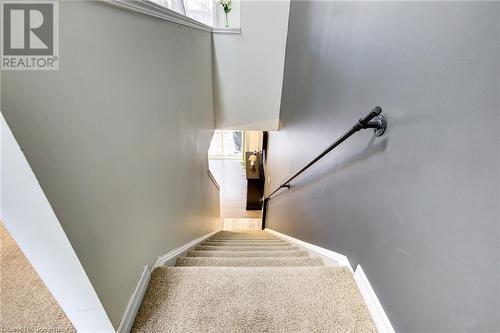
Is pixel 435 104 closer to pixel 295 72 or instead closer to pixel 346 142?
pixel 346 142

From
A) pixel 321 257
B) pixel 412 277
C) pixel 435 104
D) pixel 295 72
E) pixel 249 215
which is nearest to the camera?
pixel 435 104

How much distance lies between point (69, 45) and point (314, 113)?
5.16ft

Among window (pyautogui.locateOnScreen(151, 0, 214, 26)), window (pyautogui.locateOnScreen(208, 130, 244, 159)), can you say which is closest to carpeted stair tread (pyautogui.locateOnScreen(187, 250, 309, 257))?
window (pyautogui.locateOnScreen(151, 0, 214, 26))

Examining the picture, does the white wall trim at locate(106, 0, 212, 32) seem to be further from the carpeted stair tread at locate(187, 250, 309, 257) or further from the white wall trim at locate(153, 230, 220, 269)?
the carpeted stair tread at locate(187, 250, 309, 257)

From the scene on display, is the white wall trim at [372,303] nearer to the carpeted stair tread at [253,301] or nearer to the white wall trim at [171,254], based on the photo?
the carpeted stair tread at [253,301]

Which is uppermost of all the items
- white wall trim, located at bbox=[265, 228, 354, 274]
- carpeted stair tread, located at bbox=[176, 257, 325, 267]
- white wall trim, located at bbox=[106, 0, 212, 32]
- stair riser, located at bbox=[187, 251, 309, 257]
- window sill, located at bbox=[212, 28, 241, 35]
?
window sill, located at bbox=[212, 28, 241, 35]

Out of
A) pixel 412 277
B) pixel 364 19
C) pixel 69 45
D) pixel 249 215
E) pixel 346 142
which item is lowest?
pixel 249 215

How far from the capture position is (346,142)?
1.18 metres

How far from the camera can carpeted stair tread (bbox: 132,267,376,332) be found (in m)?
0.91

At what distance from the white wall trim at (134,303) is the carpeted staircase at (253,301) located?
3 centimetres

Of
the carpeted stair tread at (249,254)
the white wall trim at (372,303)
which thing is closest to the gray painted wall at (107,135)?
the carpeted stair tread at (249,254)

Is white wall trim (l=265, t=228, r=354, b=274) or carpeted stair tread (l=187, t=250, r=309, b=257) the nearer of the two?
white wall trim (l=265, t=228, r=354, b=274)

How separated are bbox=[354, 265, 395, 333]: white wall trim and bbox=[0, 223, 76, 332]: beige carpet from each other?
1169 mm

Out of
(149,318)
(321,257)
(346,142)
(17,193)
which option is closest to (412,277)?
(346,142)
